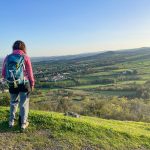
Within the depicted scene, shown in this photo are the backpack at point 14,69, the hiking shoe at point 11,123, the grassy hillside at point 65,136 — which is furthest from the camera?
the hiking shoe at point 11,123

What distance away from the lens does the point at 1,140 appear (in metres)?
8.74

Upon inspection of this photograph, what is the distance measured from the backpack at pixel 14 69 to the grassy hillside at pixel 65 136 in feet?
5.31

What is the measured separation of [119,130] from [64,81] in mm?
78586

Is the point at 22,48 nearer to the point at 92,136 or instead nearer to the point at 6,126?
the point at 6,126

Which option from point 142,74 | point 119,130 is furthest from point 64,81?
point 119,130

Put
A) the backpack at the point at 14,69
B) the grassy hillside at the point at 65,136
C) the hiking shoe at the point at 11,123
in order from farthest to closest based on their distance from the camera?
the hiking shoe at the point at 11,123
the grassy hillside at the point at 65,136
the backpack at the point at 14,69

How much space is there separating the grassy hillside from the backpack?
1617 mm

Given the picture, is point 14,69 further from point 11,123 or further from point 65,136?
point 65,136

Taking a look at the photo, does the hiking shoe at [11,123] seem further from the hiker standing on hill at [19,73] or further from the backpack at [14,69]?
the backpack at [14,69]

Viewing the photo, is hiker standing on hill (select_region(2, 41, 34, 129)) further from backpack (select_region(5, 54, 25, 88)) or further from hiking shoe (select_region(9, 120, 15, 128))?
hiking shoe (select_region(9, 120, 15, 128))

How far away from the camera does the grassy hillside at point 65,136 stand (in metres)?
8.85

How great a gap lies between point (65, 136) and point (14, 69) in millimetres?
2625

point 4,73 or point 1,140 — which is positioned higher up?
point 4,73

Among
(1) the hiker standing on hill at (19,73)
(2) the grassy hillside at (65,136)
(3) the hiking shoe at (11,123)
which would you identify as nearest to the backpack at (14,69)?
(1) the hiker standing on hill at (19,73)
